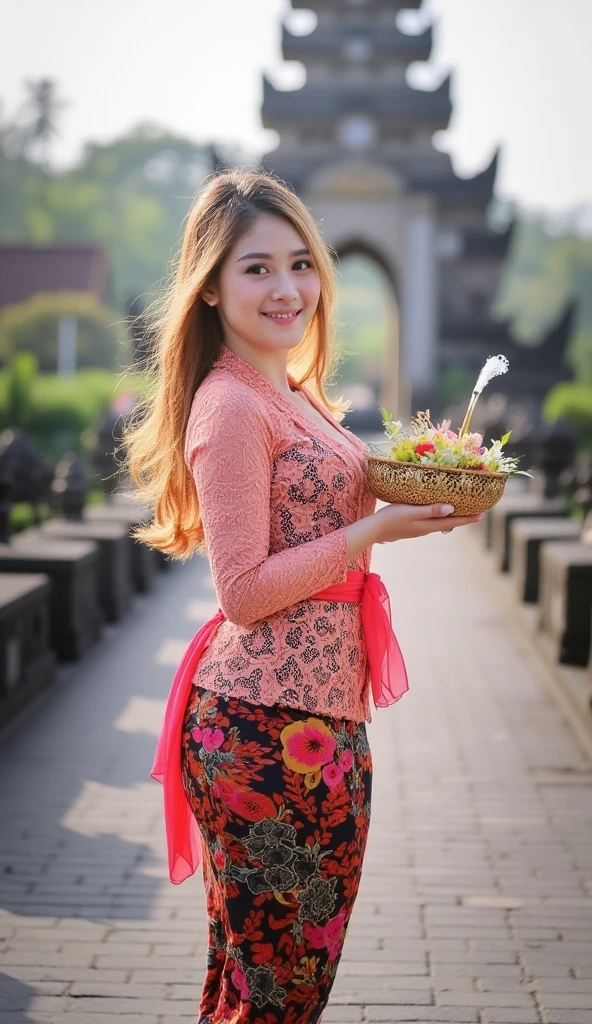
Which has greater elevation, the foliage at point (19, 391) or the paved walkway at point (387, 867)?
the foliage at point (19, 391)

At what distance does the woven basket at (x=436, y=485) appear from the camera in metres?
2.46

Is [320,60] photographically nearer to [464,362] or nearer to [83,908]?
[464,362]

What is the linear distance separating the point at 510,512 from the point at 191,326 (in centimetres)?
913

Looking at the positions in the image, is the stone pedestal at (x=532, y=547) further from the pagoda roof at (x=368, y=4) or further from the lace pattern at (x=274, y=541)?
the pagoda roof at (x=368, y=4)

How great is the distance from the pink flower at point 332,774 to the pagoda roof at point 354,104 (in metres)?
39.2

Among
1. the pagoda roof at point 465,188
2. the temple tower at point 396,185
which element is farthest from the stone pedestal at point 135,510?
the pagoda roof at point 465,188

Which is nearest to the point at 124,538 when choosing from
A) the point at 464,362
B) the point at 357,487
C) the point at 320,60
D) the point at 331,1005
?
the point at 331,1005

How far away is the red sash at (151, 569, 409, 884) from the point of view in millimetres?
2531

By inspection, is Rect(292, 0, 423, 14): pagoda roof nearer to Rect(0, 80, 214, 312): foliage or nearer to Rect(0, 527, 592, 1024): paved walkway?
Rect(0, 80, 214, 312): foliage

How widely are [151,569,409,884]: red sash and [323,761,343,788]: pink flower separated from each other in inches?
8.3

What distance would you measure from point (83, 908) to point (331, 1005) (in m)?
1.03

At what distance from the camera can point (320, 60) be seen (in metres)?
41.1

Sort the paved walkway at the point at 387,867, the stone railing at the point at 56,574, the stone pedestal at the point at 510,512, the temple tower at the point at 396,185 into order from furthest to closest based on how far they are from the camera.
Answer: the temple tower at the point at 396,185
the stone pedestal at the point at 510,512
the stone railing at the point at 56,574
the paved walkway at the point at 387,867

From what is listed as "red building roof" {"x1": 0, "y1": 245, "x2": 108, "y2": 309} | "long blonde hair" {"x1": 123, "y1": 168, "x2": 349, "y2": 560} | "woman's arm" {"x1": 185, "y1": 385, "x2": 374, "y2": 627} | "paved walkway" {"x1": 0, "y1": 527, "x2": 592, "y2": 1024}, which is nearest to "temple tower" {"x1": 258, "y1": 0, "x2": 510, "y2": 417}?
"red building roof" {"x1": 0, "y1": 245, "x2": 108, "y2": 309}
